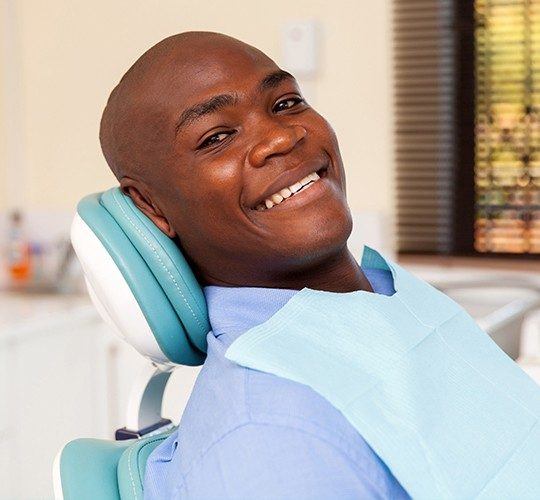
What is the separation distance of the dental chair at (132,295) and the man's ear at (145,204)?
2 cm

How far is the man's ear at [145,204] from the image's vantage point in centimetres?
116

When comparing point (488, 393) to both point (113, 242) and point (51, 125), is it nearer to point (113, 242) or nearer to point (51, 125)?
point (113, 242)

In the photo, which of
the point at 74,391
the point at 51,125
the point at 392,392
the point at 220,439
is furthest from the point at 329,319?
the point at 51,125

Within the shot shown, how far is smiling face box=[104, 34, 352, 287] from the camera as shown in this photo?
42.3 inches

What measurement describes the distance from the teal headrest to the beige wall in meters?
1.79

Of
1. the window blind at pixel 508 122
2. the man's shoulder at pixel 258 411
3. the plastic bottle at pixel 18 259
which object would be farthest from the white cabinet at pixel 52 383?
the man's shoulder at pixel 258 411

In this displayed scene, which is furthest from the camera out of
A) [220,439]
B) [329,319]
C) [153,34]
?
[153,34]

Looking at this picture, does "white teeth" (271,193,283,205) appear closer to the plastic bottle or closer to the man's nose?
the man's nose

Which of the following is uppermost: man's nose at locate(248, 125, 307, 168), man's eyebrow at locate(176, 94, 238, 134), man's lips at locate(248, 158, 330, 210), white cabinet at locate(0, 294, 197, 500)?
man's eyebrow at locate(176, 94, 238, 134)

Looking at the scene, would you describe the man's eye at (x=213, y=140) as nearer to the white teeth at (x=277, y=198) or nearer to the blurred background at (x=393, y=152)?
the white teeth at (x=277, y=198)

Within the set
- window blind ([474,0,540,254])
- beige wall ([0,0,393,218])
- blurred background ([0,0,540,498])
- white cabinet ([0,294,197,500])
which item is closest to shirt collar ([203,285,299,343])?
white cabinet ([0,294,197,500])

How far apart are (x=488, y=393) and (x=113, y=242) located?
0.45 meters

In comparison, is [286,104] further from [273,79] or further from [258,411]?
[258,411]

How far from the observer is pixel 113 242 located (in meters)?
1.10
